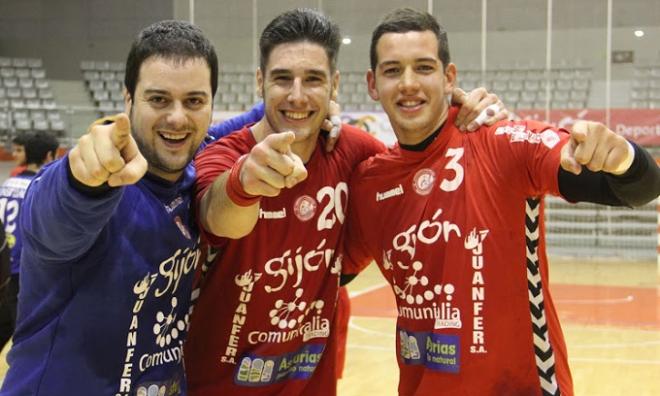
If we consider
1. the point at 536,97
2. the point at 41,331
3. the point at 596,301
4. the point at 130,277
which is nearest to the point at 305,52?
the point at 130,277

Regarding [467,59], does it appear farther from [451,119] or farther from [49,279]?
[49,279]

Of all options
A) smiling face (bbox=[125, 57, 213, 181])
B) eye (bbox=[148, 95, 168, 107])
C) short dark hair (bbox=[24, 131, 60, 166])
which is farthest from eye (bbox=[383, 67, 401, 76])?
short dark hair (bbox=[24, 131, 60, 166])

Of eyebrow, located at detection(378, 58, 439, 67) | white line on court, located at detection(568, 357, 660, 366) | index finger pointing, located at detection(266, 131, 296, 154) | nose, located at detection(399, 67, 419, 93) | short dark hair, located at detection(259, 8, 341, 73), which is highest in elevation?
short dark hair, located at detection(259, 8, 341, 73)

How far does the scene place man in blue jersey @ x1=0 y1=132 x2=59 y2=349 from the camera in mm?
5812

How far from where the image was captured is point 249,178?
2086 millimetres

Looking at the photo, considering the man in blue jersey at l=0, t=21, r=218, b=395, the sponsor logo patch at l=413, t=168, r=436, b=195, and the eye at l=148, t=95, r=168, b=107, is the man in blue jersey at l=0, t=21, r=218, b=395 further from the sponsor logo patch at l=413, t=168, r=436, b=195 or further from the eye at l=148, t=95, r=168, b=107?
the sponsor logo patch at l=413, t=168, r=436, b=195

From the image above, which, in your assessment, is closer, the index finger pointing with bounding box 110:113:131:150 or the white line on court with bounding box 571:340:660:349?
the index finger pointing with bounding box 110:113:131:150

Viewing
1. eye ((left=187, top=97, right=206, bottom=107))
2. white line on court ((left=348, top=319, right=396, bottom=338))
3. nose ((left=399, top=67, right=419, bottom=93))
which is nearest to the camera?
eye ((left=187, top=97, right=206, bottom=107))

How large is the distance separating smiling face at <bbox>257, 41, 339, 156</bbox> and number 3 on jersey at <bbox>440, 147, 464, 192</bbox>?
1.60ft

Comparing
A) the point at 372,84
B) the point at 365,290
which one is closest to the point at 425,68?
the point at 372,84

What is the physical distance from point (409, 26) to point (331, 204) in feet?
2.38

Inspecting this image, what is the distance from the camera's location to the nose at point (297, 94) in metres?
2.67

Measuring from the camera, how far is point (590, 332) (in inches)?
339

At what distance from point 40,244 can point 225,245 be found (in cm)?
87
